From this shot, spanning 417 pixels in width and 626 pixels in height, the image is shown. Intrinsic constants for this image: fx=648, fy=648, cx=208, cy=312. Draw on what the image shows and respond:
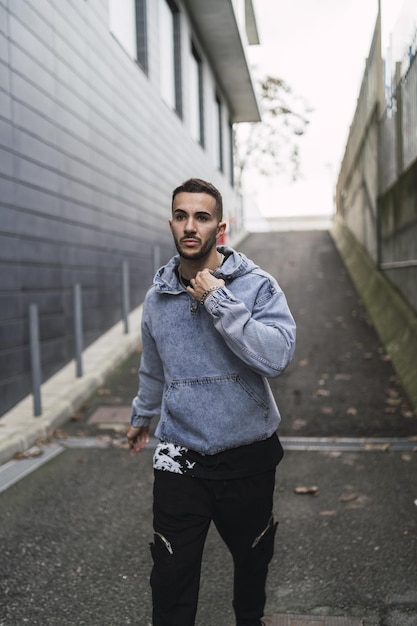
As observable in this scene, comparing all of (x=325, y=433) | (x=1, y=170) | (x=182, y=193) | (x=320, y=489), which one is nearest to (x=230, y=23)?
(x=1, y=170)

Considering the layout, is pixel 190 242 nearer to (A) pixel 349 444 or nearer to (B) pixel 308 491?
(B) pixel 308 491

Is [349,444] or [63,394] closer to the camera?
[349,444]

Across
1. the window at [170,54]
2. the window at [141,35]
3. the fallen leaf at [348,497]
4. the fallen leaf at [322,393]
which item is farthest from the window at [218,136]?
the fallen leaf at [348,497]

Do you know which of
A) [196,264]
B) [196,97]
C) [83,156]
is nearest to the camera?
[196,264]

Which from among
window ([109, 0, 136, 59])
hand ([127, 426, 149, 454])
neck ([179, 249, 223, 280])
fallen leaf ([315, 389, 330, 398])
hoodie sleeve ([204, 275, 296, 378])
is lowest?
fallen leaf ([315, 389, 330, 398])

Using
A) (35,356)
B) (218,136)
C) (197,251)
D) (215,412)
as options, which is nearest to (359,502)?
(215,412)

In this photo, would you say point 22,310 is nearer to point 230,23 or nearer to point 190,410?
point 190,410

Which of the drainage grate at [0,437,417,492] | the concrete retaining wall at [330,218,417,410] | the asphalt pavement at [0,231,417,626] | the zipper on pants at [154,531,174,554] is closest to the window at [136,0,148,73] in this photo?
the concrete retaining wall at [330,218,417,410]

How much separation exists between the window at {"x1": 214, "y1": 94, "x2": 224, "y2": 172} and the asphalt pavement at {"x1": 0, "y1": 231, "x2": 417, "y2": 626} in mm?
18243

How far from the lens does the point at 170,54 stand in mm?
16484

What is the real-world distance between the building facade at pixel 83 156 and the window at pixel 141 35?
0.02 metres

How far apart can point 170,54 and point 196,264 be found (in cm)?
1540

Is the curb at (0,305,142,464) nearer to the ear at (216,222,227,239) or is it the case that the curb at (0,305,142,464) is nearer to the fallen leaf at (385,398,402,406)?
the fallen leaf at (385,398,402,406)

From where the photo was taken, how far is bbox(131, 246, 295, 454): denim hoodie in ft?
7.84
